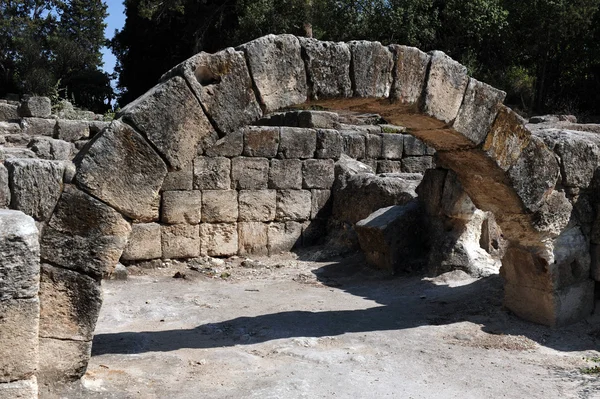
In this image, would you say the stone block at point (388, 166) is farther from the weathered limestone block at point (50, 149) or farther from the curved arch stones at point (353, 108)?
the curved arch stones at point (353, 108)

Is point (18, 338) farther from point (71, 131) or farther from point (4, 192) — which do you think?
point (71, 131)

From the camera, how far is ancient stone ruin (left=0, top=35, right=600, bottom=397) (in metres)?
4.64

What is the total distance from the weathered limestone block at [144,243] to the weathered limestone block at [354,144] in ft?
13.7

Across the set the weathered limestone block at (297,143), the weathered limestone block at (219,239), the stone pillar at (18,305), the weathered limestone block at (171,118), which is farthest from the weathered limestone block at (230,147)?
the stone pillar at (18,305)

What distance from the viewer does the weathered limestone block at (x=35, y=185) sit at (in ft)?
14.8

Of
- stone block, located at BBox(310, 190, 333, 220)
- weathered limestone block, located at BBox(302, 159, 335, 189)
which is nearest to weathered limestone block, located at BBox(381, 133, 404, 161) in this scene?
weathered limestone block, located at BBox(302, 159, 335, 189)

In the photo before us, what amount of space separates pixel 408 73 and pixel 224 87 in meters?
1.71

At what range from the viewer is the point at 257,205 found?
10.7m

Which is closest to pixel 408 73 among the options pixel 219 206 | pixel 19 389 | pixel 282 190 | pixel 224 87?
pixel 224 87

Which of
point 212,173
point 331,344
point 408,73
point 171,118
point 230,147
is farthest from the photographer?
point 230,147

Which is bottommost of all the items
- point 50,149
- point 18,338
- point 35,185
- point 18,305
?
point 18,338

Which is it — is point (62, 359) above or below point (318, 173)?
below

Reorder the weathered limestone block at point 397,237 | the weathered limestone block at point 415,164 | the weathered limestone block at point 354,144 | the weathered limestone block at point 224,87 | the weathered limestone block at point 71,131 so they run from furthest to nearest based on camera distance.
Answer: the weathered limestone block at point 415,164 → the weathered limestone block at point 354,144 → the weathered limestone block at point 71,131 → the weathered limestone block at point 397,237 → the weathered limestone block at point 224,87

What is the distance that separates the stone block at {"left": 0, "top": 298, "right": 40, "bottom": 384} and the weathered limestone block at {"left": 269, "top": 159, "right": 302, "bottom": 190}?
22.7 ft
